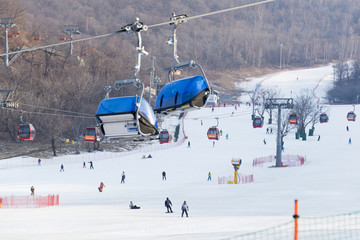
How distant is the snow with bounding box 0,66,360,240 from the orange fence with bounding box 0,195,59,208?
0.89 m

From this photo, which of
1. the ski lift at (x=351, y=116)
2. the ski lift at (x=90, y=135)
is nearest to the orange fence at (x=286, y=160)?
the ski lift at (x=351, y=116)

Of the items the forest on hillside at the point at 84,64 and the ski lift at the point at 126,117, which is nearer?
the ski lift at the point at 126,117

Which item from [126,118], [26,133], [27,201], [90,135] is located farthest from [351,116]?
[126,118]

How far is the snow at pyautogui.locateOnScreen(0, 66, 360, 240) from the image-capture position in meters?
18.7

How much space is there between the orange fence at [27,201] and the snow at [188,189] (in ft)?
2.90

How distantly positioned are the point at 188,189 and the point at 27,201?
9.90m

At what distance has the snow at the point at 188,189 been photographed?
61.4 feet

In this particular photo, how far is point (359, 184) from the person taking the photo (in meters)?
30.1

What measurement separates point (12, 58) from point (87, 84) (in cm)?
1436

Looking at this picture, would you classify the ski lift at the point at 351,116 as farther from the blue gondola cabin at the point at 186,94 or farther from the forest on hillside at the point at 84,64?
the blue gondola cabin at the point at 186,94

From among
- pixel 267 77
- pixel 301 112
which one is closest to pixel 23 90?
pixel 301 112

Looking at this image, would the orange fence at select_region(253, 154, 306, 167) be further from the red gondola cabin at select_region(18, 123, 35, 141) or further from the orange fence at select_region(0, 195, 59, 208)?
the orange fence at select_region(0, 195, 59, 208)

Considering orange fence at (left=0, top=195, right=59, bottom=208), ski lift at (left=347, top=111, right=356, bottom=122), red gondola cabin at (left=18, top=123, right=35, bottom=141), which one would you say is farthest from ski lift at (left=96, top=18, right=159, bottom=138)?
ski lift at (left=347, top=111, right=356, bottom=122)

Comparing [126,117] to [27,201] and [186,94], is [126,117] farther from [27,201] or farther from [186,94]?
[27,201]
